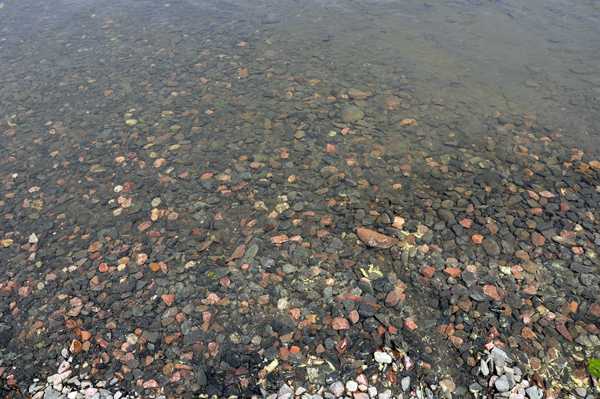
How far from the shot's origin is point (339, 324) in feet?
14.3

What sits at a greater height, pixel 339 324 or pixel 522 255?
pixel 522 255

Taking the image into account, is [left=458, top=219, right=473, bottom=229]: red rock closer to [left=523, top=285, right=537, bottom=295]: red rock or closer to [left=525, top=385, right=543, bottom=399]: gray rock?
[left=523, top=285, right=537, bottom=295]: red rock

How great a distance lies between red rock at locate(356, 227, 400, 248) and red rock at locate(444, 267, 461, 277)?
2.50ft

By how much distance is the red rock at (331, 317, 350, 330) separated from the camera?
14.2ft

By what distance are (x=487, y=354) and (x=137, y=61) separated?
33.9ft

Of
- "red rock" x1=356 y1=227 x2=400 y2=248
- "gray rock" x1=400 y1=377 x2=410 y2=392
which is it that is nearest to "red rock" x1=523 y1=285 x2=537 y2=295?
"red rock" x1=356 y1=227 x2=400 y2=248

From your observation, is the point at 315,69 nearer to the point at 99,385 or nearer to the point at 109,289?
the point at 109,289

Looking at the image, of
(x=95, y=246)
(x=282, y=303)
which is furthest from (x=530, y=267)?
(x=95, y=246)

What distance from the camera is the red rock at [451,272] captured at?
4789 mm

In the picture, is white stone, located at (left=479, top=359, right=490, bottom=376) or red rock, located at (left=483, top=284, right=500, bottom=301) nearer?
white stone, located at (left=479, top=359, right=490, bottom=376)

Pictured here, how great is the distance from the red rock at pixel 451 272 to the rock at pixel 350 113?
3875mm

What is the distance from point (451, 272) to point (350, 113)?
4.14 metres

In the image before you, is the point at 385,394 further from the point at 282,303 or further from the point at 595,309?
the point at 595,309

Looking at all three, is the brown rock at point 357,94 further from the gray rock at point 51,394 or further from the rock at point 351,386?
the gray rock at point 51,394
